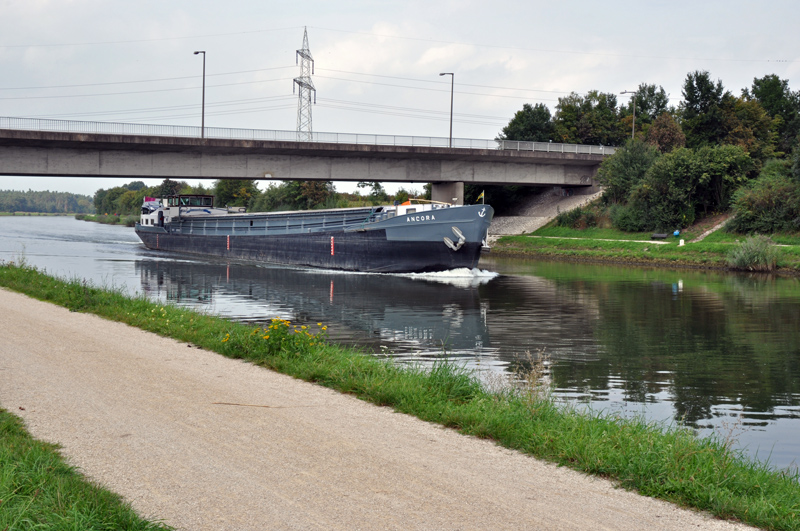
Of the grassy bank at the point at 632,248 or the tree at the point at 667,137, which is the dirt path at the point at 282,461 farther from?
the tree at the point at 667,137

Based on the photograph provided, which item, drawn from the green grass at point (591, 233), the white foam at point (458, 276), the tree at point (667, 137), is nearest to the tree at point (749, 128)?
the tree at point (667, 137)

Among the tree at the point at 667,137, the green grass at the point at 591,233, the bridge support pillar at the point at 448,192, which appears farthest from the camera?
the tree at the point at 667,137

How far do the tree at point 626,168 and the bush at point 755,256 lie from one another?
16.3 metres

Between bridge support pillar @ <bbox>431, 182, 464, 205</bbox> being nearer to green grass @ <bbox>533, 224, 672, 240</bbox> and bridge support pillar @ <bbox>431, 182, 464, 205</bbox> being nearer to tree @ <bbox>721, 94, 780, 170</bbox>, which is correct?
green grass @ <bbox>533, 224, 672, 240</bbox>

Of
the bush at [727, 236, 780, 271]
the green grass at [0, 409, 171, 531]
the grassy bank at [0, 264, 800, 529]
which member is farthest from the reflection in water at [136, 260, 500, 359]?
the bush at [727, 236, 780, 271]

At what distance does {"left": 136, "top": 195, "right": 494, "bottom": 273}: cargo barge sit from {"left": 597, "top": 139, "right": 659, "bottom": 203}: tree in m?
17.7

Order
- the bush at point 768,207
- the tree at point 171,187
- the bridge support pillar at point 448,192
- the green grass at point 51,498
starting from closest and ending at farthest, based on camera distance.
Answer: the green grass at point 51,498, the bush at point 768,207, the bridge support pillar at point 448,192, the tree at point 171,187

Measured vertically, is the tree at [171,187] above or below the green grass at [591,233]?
above

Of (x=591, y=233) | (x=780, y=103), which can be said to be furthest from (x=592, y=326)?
(x=780, y=103)

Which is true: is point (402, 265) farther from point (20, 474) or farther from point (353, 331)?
point (20, 474)

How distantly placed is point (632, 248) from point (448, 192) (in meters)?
15.5

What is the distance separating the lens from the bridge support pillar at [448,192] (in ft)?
178

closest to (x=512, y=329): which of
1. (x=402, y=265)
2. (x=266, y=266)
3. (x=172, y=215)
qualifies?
(x=402, y=265)

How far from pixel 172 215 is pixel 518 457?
51918mm
